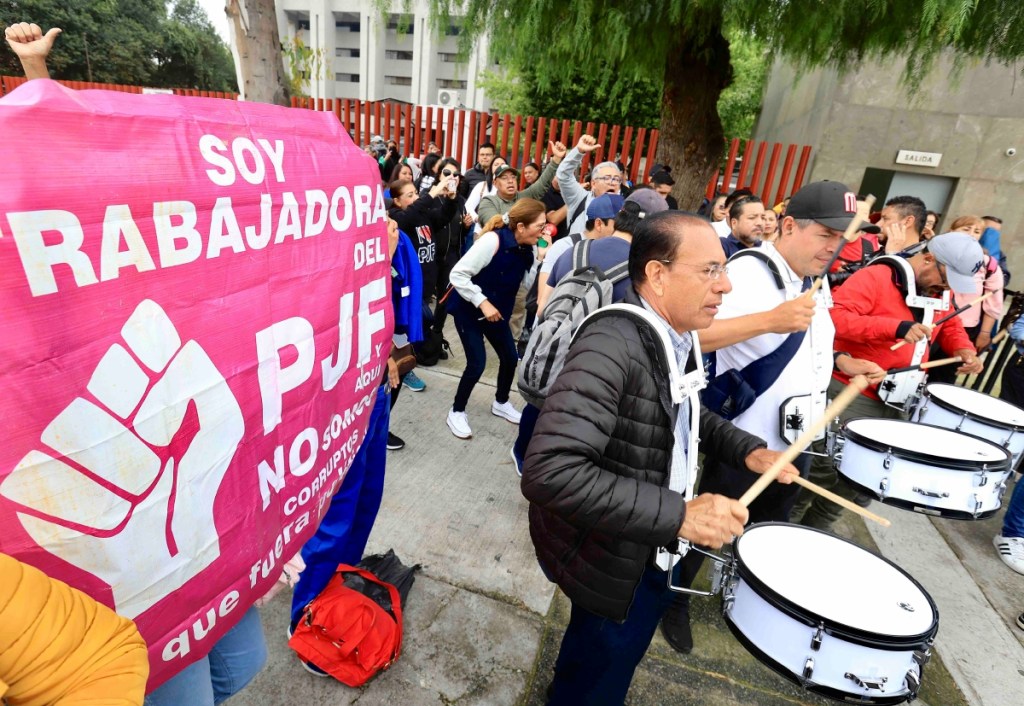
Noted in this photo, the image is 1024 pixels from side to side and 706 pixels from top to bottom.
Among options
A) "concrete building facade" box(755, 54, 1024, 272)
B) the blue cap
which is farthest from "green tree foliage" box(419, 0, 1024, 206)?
"concrete building facade" box(755, 54, 1024, 272)

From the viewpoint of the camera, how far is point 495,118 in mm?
10844

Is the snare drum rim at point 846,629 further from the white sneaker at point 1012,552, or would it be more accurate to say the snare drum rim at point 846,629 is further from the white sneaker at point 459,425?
the white sneaker at point 459,425

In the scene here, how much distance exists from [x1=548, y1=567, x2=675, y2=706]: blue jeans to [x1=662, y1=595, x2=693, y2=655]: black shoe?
2.94 ft

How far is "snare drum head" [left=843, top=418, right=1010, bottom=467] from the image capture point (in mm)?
2410

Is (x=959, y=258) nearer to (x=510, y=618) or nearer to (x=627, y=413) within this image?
(x=627, y=413)

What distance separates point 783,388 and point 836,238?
70cm

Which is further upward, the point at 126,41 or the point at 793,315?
the point at 126,41

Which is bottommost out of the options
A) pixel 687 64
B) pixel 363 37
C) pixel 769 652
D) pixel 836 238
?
pixel 769 652

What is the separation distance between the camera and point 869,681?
5.39 ft

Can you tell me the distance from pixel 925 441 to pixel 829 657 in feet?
5.53

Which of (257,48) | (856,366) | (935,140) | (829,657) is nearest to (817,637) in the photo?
(829,657)

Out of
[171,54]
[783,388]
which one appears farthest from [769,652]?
[171,54]

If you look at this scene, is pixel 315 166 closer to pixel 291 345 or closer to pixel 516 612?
pixel 291 345

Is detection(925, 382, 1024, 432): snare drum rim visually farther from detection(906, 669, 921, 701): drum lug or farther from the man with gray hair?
the man with gray hair
